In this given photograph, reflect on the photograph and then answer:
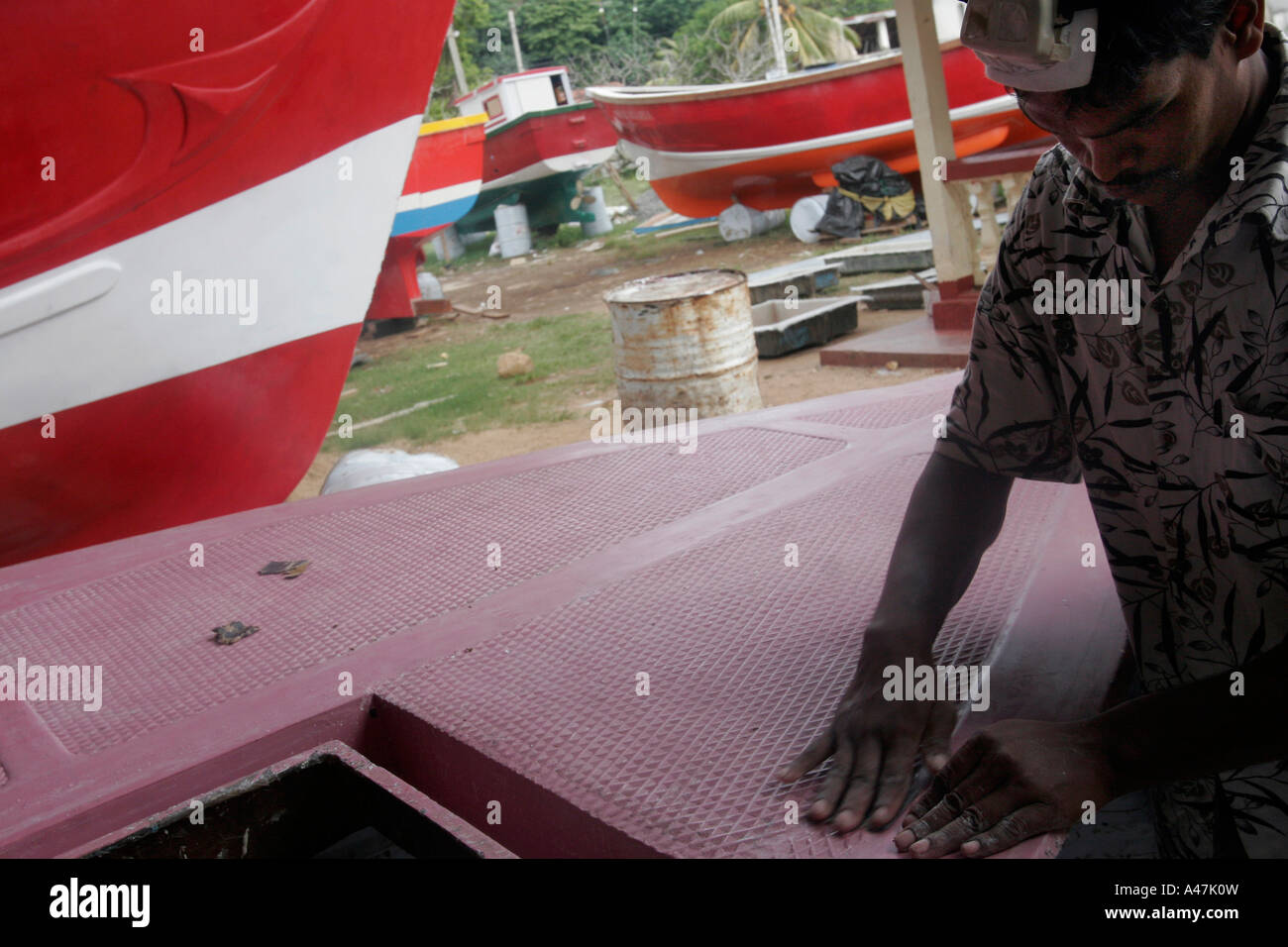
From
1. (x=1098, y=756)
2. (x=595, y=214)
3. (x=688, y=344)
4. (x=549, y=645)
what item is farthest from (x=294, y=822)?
(x=595, y=214)

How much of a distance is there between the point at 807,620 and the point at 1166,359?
647mm

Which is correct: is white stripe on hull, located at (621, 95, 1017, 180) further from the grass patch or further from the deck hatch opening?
the deck hatch opening

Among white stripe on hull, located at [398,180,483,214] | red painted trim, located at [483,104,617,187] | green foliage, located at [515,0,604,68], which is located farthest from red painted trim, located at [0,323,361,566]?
green foliage, located at [515,0,604,68]

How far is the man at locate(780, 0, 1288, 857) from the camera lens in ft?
3.17

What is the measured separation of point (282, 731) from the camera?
56.9 inches

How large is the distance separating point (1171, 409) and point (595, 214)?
15.7 metres

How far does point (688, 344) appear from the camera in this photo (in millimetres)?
4398

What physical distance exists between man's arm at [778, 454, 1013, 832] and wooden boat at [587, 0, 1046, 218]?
10.2 m

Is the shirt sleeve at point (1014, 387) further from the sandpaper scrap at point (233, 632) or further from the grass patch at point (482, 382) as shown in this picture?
the grass patch at point (482, 382)

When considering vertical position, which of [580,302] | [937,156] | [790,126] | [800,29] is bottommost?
[580,302]

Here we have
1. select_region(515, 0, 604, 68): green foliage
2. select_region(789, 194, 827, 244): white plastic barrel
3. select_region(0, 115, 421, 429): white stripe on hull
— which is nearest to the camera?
select_region(0, 115, 421, 429): white stripe on hull

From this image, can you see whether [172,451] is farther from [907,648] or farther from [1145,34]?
[1145,34]

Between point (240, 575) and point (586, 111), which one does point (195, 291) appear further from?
point (586, 111)
